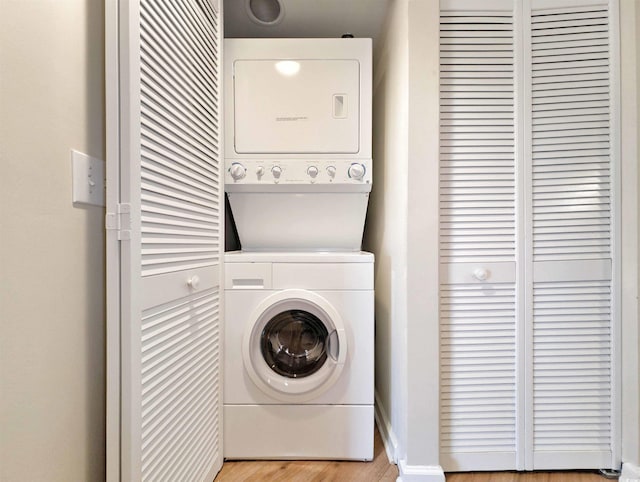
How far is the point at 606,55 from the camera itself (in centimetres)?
161

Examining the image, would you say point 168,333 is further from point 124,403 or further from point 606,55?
point 606,55

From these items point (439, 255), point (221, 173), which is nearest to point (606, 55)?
point (439, 255)

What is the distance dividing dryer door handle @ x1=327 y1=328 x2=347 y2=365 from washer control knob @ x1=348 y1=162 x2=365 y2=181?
742mm

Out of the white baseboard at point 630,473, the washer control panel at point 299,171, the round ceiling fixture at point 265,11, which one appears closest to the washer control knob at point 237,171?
the washer control panel at point 299,171

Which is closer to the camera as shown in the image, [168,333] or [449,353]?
[168,333]

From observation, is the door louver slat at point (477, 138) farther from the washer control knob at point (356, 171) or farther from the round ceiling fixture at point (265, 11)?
the round ceiling fixture at point (265, 11)

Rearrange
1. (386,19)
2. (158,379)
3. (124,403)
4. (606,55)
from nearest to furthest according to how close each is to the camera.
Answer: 1. (124,403)
2. (158,379)
3. (606,55)
4. (386,19)

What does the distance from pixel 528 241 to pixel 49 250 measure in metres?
1.68

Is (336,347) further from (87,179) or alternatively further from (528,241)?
(87,179)

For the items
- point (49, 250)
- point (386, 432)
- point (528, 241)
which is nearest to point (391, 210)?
point (528, 241)

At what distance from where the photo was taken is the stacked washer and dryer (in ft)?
5.65

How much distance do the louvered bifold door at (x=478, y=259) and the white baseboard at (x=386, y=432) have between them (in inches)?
8.8

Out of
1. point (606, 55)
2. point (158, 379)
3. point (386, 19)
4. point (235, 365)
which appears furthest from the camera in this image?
point (386, 19)

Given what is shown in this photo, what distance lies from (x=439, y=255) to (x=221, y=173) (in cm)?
104
